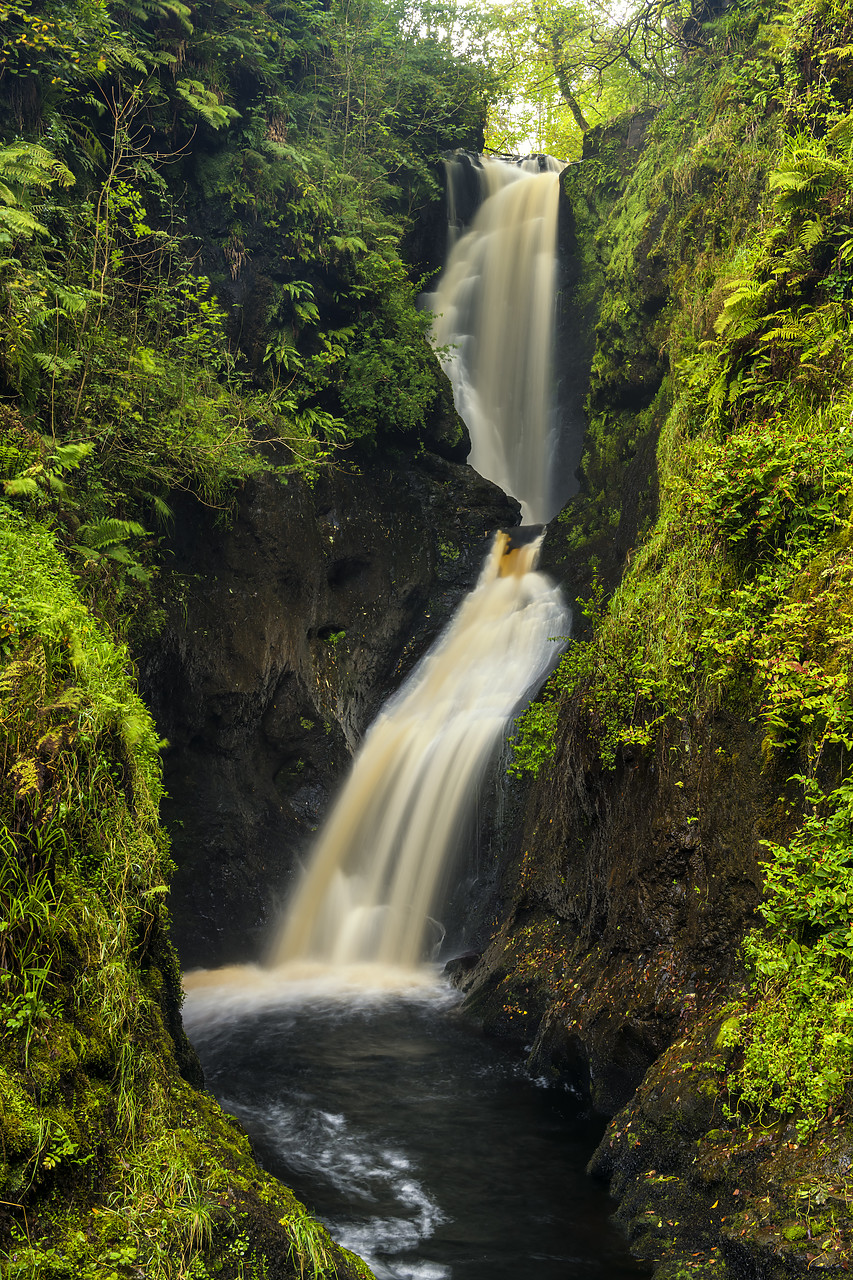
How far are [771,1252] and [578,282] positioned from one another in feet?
52.2

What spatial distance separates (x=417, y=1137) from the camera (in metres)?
6.18

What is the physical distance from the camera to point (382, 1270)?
4680 millimetres

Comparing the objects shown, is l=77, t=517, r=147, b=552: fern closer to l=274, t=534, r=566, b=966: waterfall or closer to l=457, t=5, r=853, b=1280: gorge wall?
l=457, t=5, r=853, b=1280: gorge wall

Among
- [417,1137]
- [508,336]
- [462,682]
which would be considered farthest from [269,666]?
[508,336]

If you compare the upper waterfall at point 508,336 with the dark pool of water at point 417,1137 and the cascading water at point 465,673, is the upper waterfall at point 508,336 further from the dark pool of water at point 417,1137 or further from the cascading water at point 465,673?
the dark pool of water at point 417,1137

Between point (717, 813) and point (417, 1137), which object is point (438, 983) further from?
point (717, 813)

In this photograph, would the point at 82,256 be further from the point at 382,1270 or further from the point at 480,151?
the point at 480,151

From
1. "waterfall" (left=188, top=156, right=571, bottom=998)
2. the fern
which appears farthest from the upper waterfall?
the fern

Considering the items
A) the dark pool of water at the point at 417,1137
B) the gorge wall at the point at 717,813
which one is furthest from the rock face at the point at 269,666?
the gorge wall at the point at 717,813

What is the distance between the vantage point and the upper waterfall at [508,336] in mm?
16094

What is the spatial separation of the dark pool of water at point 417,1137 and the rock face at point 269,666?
8.04ft

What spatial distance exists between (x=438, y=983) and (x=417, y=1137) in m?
3.24

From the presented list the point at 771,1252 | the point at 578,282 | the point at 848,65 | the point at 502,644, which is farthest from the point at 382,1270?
the point at 578,282

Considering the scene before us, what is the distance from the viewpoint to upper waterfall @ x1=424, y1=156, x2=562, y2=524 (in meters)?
16.1
